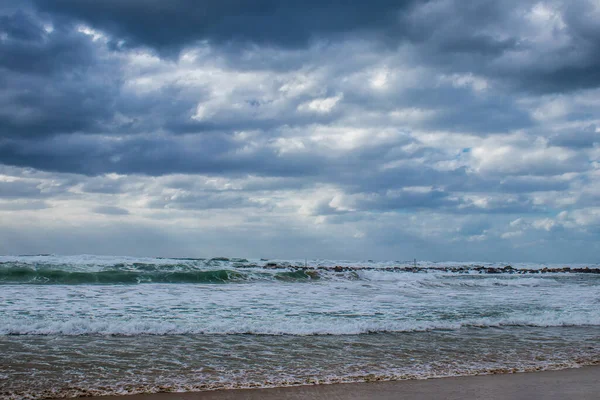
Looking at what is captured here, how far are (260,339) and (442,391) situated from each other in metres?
4.47

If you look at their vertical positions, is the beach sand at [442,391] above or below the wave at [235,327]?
above

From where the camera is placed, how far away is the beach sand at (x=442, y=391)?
556 centimetres

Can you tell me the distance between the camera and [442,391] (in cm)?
588

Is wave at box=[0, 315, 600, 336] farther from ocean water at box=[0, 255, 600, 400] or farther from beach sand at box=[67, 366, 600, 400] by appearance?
beach sand at box=[67, 366, 600, 400]

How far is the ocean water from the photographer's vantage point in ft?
21.1

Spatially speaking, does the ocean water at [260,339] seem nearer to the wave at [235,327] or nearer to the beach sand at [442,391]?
the wave at [235,327]

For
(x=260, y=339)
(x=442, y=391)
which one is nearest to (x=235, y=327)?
(x=260, y=339)

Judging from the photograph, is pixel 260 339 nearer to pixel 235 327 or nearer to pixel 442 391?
pixel 235 327

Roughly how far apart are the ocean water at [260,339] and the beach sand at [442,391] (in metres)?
0.29

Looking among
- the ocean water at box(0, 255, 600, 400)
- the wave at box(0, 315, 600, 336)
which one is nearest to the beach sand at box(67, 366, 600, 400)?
the ocean water at box(0, 255, 600, 400)

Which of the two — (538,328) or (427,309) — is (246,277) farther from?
(538,328)

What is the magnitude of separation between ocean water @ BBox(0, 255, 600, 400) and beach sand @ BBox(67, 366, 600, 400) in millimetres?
291

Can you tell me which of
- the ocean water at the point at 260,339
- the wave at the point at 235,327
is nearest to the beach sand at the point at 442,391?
the ocean water at the point at 260,339

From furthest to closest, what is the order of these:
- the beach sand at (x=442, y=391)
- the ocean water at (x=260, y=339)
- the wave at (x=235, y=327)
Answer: the wave at (x=235, y=327)
the ocean water at (x=260, y=339)
the beach sand at (x=442, y=391)
